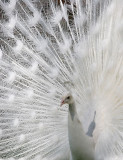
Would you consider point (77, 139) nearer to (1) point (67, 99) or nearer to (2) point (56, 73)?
(1) point (67, 99)

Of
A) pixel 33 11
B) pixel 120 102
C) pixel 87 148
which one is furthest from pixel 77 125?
pixel 33 11

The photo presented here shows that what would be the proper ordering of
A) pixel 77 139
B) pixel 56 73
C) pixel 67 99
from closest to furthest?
1. pixel 67 99
2. pixel 77 139
3. pixel 56 73

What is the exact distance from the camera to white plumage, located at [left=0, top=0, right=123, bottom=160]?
85.5 inches

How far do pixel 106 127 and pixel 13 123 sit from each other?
58cm

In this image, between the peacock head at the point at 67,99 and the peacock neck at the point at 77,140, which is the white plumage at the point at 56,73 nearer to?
the peacock neck at the point at 77,140

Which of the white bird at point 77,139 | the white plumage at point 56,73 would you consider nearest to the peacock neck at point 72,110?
the white bird at point 77,139

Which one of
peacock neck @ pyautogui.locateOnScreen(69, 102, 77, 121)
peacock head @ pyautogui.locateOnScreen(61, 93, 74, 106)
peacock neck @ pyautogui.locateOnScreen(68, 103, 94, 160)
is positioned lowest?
peacock neck @ pyautogui.locateOnScreen(68, 103, 94, 160)

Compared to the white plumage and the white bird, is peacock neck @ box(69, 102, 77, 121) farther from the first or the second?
the white plumage

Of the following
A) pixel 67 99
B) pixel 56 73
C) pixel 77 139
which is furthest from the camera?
pixel 56 73

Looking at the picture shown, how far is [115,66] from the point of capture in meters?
2.18

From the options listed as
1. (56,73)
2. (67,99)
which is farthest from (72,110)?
(56,73)

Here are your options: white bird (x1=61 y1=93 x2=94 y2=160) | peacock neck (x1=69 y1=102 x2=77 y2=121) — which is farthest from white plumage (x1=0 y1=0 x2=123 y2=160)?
peacock neck (x1=69 y1=102 x2=77 y2=121)

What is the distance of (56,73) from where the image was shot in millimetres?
2295

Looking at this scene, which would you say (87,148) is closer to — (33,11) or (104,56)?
(104,56)
